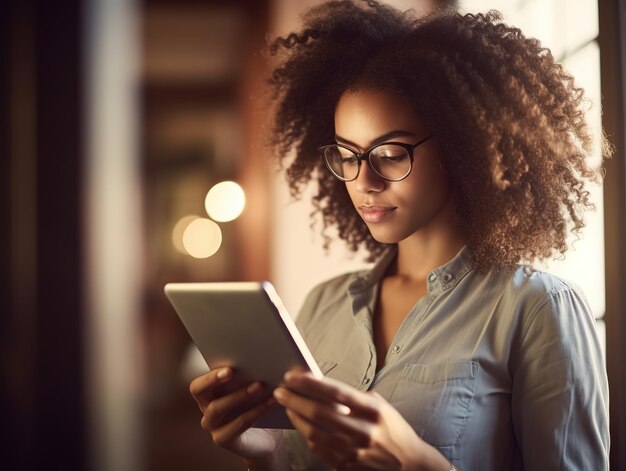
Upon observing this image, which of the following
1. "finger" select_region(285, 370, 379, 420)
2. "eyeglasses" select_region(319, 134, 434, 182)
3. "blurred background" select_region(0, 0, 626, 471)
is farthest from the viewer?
"blurred background" select_region(0, 0, 626, 471)

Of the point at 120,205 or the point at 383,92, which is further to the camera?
the point at 120,205

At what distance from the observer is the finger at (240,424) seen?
1.03m

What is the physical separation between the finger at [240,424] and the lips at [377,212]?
13.5 inches

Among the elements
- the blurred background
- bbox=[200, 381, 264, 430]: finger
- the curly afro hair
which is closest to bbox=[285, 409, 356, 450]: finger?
bbox=[200, 381, 264, 430]: finger

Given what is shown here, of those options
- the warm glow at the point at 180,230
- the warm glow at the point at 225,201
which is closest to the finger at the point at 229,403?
the warm glow at the point at 225,201

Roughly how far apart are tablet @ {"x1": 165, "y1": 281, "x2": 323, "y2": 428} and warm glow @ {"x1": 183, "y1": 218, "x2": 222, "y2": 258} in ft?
7.44

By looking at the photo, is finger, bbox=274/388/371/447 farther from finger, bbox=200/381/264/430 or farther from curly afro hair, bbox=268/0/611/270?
curly afro hair, bbox=268/0/611/270

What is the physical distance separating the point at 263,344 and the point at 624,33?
33.1 inches

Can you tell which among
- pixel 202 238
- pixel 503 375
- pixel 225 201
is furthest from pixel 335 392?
pixel 202 238

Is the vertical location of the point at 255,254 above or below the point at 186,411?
above

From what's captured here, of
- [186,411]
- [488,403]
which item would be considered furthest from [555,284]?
[186,411]

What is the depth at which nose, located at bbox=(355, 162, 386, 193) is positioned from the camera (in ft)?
3.65

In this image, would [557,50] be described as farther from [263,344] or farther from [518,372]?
[263,344]

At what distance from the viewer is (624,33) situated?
118cm
